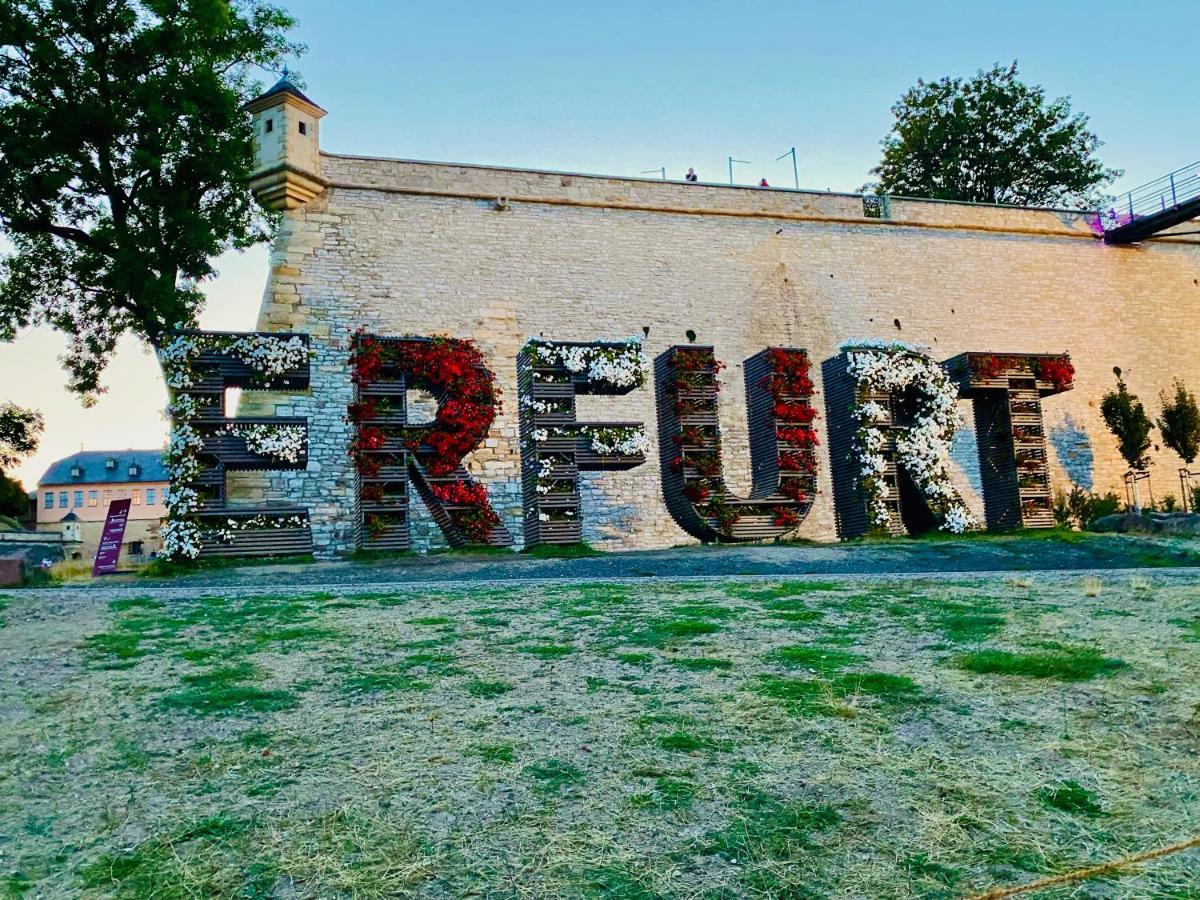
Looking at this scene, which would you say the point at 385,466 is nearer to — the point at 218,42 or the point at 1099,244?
the point at 218,42

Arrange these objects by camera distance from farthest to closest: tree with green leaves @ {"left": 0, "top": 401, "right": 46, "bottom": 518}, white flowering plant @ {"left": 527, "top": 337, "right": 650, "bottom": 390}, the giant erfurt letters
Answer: tree with green leaves @ {"left": 0, "top": 401, "right": 46, "bottom": 518}, white flowering plant @ {"left": 527, "top": 337, "right": 650, "bottom": 390}, the giant erfurt letters

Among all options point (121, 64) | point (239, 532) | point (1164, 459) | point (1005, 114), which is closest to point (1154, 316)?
point (1164, 459)

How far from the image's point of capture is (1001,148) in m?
27.2

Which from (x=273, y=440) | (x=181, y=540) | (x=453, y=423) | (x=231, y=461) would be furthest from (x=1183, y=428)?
(x=181, y=540)

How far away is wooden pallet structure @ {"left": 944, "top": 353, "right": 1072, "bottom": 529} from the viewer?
46.0 ft

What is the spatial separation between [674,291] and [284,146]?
7767 mm

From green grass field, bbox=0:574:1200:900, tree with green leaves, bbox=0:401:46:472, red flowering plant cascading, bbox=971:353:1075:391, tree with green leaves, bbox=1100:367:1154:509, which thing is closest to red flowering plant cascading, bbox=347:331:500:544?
green grass field, bbox=0:574:1200:900

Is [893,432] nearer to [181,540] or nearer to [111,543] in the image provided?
[181,540]

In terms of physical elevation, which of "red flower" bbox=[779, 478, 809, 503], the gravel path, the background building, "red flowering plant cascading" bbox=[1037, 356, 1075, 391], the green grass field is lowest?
the green grass field

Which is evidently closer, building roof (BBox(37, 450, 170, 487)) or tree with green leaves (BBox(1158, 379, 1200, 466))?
tree with green leaves (BBox(1158, 379, 1200, 466))

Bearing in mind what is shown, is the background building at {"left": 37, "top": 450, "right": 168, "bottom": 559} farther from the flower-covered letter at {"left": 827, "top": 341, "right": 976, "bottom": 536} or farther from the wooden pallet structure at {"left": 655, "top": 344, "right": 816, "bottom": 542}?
the flower-covered letter at {"left": 827, "top": 341, "right": 976, "bottom": 536}

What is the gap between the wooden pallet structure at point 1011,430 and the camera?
1402 centimetres

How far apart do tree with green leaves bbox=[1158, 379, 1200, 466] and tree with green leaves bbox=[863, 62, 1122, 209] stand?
8.63m

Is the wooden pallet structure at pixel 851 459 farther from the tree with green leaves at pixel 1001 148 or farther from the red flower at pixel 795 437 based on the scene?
the tree with green leaves at pixel 1001 148
